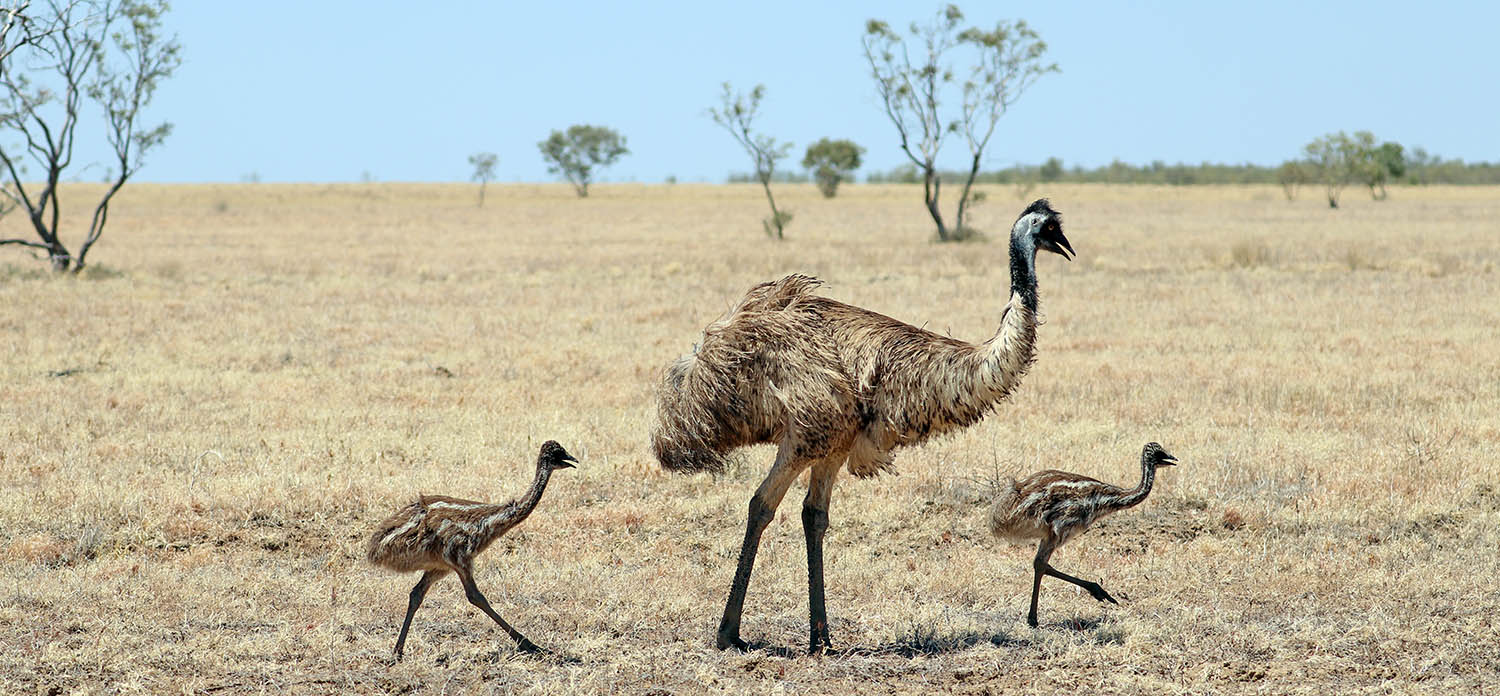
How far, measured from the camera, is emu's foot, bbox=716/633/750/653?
21.6ft

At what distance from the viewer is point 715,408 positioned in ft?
21.3

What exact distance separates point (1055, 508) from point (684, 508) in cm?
315

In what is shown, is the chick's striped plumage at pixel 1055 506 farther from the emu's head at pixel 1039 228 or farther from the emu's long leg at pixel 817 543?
the emu's head at pixel 1039 228

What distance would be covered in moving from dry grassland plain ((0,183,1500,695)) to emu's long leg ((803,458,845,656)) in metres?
0.19

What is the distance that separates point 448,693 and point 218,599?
2008mm

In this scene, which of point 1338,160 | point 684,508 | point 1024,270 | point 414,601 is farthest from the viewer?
point 1338,160

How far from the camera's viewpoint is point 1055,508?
697 cm

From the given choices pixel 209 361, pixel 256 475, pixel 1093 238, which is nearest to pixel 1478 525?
pixel 256 475

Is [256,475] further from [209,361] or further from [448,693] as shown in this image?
[209,361]

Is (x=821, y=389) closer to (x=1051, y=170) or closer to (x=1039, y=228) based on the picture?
(x=1039, y=228)

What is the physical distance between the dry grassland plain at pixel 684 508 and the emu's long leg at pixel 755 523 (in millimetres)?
129

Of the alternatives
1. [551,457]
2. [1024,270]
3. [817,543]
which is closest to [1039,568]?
[817,543]

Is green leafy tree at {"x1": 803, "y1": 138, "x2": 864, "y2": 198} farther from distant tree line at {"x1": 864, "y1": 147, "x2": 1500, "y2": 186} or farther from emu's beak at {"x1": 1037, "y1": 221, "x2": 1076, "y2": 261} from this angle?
emu's beak at {"x1": 1037, "y1": 221, "x2": 1076, "y2": 261}

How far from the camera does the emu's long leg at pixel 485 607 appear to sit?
20.8 ft
